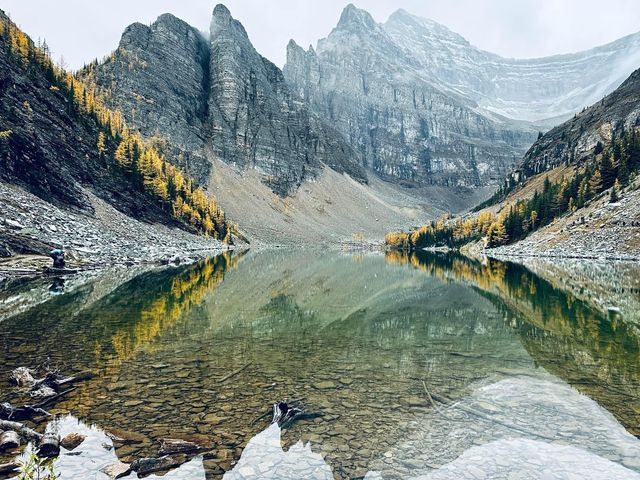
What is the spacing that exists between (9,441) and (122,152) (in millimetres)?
102675

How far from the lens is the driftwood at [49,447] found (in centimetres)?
820

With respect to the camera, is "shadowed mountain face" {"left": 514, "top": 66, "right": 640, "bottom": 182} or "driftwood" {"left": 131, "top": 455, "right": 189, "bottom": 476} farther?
"shadowed mountain face" {"left": 514, "top": 66, "right": 640, "bottom": 182}

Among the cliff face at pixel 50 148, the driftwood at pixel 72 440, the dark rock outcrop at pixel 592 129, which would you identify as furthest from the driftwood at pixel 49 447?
Result: the dark rock outcrop at pixel 592 129

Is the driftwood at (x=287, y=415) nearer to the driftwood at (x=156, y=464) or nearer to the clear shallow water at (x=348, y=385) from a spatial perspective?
the clear shallow water at (x=348, y=385)

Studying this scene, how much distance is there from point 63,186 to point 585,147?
179913 millimetres

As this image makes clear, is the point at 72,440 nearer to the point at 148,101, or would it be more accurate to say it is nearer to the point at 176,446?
the point at 176,446

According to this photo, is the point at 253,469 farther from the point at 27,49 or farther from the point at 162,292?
the point at 27,49

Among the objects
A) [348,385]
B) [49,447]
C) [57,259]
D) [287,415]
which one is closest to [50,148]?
[57,259]

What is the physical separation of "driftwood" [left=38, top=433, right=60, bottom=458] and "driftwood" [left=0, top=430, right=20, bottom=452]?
50 centimetres

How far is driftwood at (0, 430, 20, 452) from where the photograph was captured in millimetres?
8180

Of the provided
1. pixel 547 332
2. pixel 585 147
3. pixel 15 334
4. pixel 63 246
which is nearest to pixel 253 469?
pixel 15 334

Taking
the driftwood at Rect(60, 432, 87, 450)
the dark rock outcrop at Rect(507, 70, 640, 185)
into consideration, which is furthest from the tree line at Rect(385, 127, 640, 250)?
the driftwood at Rect(60, 432, 87, 450)

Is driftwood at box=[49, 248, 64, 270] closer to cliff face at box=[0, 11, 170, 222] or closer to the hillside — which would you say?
cliff face at box=[0, 11, 170, 222]

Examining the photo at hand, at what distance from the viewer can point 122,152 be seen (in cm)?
9862
